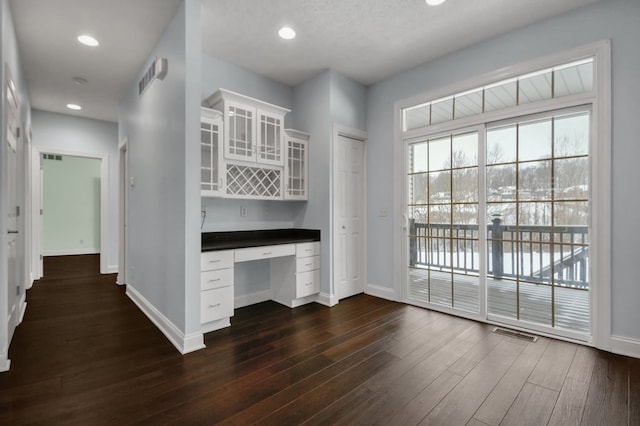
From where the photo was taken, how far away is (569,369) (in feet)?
7.14

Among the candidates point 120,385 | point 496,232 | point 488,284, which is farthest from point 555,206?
point 120,385

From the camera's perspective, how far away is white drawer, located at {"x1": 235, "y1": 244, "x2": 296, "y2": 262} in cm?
306

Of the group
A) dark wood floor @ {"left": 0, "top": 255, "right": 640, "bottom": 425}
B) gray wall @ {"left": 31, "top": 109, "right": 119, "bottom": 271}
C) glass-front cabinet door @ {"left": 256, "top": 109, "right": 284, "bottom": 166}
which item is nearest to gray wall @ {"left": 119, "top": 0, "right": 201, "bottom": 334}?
dark wood floor @ {"left": 0, "top": 255, "right": 640, "bottom": 425}

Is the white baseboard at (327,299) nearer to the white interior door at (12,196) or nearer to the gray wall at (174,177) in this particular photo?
the gray wall at (174,177)

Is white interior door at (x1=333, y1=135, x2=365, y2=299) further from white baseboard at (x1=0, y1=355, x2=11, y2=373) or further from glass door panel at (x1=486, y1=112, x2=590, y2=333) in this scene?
white baseboard at (x1=0, y1=355, x2=11, y2=373)

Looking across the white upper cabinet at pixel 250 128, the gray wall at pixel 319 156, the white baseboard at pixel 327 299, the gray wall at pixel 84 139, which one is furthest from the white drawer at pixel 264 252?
the gray wall at pixel 84 139

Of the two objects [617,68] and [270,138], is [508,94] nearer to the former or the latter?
[617,68]

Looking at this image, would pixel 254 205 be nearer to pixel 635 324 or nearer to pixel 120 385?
pixel 120 385

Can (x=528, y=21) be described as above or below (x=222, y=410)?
above

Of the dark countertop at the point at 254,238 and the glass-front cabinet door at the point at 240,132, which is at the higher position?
the glass-front cabinet door at the point at 240,132

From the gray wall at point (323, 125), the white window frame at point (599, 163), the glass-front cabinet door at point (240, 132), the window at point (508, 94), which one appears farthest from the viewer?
the gray wall at point (323, 125)

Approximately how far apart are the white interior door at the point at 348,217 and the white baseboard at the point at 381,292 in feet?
0.33

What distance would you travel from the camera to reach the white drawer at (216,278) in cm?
276

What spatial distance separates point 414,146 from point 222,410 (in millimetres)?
3274
